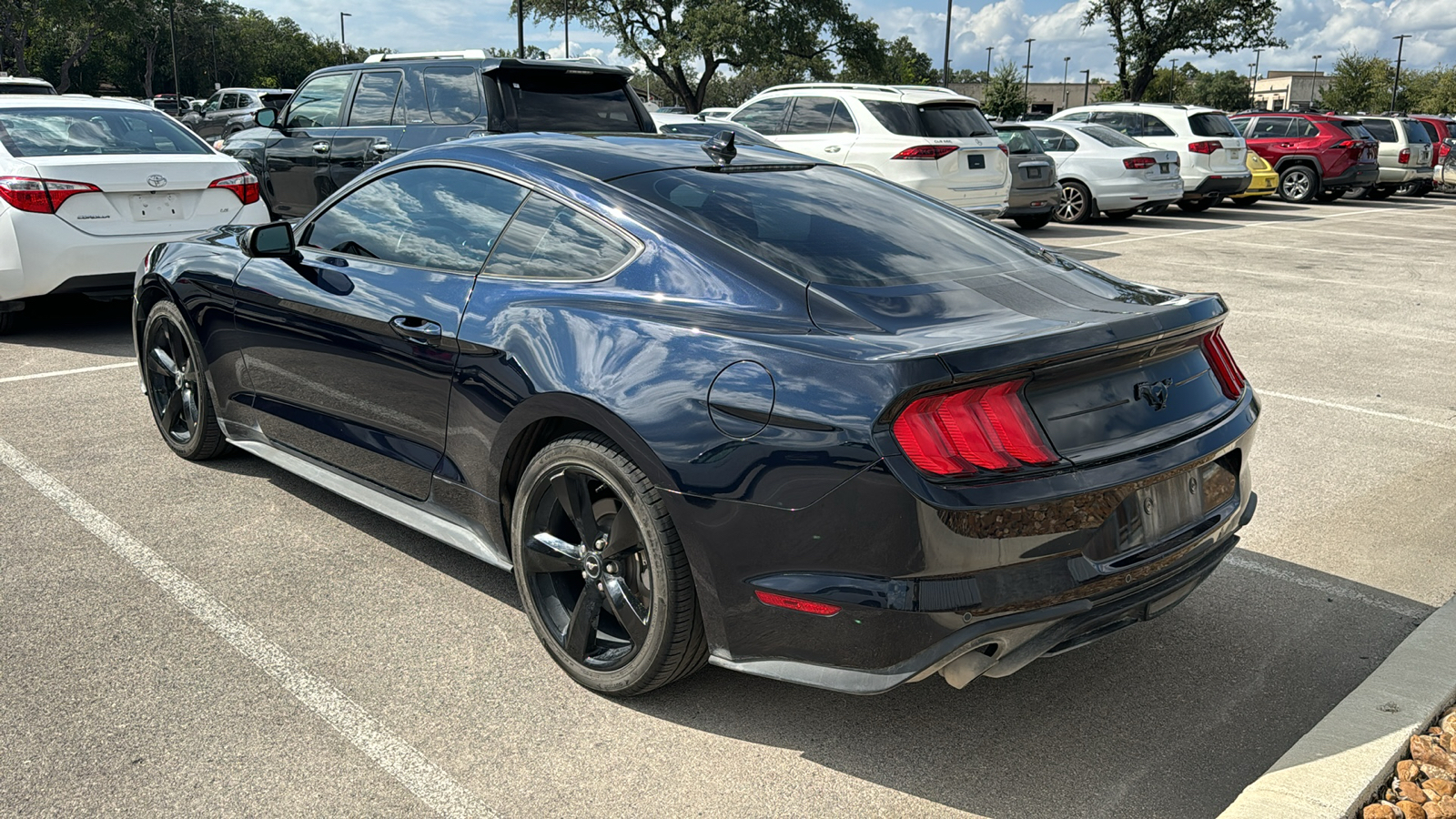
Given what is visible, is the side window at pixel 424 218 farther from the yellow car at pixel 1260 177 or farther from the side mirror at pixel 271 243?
the yellow car at pixel 1260 177

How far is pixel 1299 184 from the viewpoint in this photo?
2355 centimetres

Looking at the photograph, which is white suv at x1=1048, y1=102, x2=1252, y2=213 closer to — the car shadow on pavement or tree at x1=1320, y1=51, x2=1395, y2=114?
the car shadow on pavement

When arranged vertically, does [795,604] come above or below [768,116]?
below

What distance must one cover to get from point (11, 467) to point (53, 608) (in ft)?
5.84

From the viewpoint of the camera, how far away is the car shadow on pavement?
288cm

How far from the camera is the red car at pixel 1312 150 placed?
22.7 m

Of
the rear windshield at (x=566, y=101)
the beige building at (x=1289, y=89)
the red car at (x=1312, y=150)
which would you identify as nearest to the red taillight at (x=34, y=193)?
the rear windshield at (x=566, y=101)

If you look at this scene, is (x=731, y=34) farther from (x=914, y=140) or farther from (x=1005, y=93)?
(x=914, y=140)

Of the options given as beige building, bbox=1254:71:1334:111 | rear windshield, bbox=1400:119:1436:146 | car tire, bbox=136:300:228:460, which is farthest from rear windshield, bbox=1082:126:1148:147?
beige building, bbox=1254:71:1334:111

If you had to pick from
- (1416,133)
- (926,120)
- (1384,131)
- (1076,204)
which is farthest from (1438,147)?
(926,120)

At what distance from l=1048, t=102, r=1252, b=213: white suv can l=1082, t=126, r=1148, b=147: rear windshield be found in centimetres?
141

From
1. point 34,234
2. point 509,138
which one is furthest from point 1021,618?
point 34,234

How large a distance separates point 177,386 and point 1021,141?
1314 cm

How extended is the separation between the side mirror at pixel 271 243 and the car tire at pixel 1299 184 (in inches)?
911
